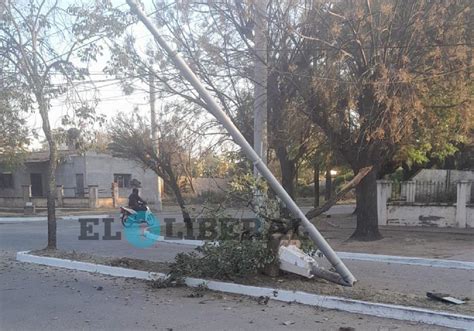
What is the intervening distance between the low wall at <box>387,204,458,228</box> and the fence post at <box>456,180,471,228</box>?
166 millimetres

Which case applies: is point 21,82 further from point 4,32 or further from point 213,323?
point 213,323

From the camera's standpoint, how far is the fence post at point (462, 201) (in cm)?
1759

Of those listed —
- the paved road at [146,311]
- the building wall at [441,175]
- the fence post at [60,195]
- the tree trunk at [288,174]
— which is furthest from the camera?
the fence post at [60,195]

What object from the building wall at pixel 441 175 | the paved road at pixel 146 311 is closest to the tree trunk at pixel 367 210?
the building wall at pixel 441 175

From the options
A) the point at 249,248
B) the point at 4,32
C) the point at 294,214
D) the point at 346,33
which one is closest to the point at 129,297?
the point at 249,248

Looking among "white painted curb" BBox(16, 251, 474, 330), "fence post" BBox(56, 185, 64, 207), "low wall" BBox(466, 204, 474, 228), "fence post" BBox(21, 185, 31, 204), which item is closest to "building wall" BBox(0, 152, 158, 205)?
"fence post" BBox(56, 185, 64, 207)

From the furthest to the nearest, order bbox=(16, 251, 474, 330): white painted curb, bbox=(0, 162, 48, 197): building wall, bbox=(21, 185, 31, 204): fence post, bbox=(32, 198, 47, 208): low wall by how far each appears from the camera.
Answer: bbox=(0, 162, 48, 197): building wall → bbox=(32, 198, 47, 208): low wall → bbox=(21, 185, 31, 204): fence post → bbox=(16, 251, 474, 330): white painted curb

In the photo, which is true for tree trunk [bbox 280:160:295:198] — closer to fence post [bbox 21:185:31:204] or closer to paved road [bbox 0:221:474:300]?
paved road [bbox 0:221:474:300]

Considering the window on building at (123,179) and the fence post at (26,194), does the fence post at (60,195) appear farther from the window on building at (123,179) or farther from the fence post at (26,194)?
the window on building at (123,179)

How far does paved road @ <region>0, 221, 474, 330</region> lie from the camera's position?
21.4ft

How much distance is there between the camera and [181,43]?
1412cm

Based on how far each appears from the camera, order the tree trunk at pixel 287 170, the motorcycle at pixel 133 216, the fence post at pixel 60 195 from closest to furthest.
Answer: the tree trunk at pixel 287 170 < the motorcycle at pixel 133 216 < the fence post at pixel 60 195

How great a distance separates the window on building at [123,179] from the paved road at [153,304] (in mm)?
29192

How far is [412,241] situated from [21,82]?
11131 millimetres
